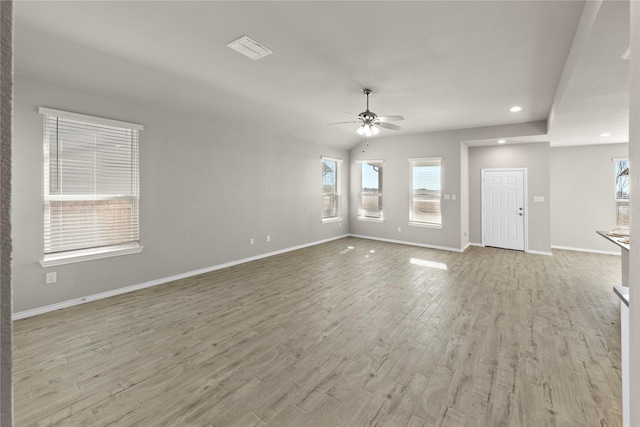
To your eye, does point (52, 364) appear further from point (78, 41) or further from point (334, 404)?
point (78, 41)

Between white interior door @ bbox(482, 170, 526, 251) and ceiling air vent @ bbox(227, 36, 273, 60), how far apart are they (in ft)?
20.4

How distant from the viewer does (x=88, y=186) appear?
365cm

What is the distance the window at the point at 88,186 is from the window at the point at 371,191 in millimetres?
5757

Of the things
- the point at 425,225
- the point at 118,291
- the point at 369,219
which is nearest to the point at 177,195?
the point at 118,291

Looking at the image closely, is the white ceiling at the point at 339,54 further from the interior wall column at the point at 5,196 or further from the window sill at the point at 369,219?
the window sill at the point at 369,219

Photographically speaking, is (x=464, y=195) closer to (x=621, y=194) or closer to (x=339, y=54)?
(x=621, y=194)

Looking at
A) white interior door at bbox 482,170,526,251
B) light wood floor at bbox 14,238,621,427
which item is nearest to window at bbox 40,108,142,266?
light wood floor at bbox 14,238,621,427

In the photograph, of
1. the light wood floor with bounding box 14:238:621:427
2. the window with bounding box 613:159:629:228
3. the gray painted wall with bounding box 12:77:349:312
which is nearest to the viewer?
the light wood floor with bounding box 14:238:621:427

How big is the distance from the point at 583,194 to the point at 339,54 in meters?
6.92

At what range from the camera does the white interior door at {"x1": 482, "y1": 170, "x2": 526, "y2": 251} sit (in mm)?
6727

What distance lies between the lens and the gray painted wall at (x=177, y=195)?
10.6ft

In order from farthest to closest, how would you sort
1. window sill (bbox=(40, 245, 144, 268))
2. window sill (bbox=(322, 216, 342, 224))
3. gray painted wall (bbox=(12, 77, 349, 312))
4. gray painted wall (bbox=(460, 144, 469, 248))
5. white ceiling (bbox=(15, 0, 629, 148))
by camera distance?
window sill (bbox=(322, 216, 342, 224))
gray painted wall (bbox=(460, 144, 469, 248))
window sill (bbox=(40, 245, 144, 268))
gray painted wall (bbox=(12, 77, 349, 312))
white ceiling (bbox=(15, 0, 629, 148))

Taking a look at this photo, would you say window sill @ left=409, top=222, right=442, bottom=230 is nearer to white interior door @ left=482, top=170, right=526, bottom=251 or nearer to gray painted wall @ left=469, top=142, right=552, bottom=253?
white interior door @ left=482, top=170, right=526, bottom=251

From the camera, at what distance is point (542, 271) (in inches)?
203
